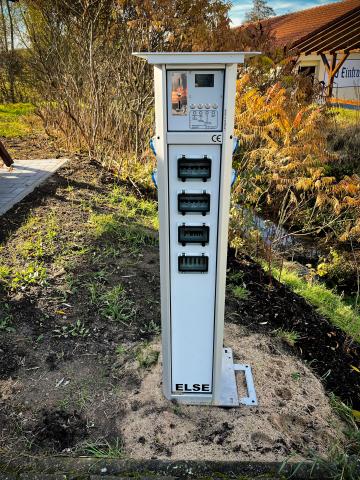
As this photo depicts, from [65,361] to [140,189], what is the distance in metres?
3.88

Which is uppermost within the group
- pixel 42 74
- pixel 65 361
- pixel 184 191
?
pixel 42 74

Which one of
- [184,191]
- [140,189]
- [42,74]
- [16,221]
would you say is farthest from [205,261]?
[42,74]

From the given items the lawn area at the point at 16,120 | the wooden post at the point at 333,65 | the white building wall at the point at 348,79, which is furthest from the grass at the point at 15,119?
the wooden post at the point at 333,65

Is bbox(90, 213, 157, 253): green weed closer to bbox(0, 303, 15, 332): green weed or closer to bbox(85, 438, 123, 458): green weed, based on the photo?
bbox(0, 303, 15, 332): green weed

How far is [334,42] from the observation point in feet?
49.1

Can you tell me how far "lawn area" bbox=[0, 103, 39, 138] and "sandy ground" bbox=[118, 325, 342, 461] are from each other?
891 centimetres

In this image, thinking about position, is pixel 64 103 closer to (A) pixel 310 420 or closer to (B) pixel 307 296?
(B) pixel 307 296

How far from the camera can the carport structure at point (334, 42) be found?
14164 millimetres

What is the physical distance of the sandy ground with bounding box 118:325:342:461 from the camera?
226cm

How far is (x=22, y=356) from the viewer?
2.95 metres

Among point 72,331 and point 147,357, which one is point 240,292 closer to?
point 147,357

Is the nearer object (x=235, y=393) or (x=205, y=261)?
(x=205, y=261)

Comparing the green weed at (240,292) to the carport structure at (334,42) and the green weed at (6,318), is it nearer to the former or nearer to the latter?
the green weed at (6,318)

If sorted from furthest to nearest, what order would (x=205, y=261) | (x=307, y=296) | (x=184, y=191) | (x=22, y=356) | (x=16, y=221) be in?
(x=16, y=221) < (x=307, y=296) < (x=22, y=356) < (x=205, y=261) < (x=184, y=191)
